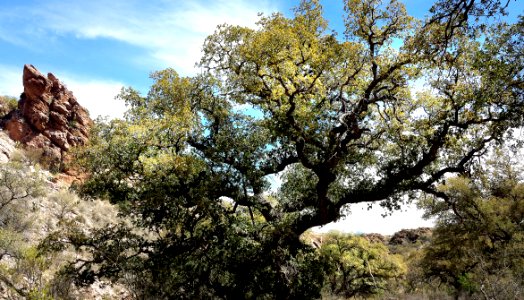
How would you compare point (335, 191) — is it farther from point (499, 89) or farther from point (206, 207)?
point (499, 89)

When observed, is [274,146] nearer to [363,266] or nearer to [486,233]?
[486,233]

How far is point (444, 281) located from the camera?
33062mm

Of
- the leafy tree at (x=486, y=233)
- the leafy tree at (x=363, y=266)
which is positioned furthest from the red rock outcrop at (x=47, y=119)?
the leafy tree at (x=486, y=233)

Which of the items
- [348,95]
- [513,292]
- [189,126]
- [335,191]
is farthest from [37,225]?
[513,292]

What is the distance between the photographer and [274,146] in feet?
43.8

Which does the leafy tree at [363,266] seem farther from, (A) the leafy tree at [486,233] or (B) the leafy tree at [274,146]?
(B) the leafy tree at [274,146]

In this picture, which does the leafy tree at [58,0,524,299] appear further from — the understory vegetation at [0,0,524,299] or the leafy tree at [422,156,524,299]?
the leafy tree at [422,156,524,299]

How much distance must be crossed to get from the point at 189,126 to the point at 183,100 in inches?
81.3

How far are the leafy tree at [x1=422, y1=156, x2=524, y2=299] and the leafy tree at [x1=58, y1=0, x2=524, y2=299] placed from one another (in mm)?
9192

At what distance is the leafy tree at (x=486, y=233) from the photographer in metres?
22.2

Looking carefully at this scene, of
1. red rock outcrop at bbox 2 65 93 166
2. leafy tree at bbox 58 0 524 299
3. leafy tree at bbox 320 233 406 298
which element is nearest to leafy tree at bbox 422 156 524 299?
leafy tree at bbox 320 233 406 298

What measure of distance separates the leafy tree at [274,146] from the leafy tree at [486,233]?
30.2ft

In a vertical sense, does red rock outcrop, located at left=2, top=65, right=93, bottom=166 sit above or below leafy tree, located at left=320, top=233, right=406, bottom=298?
above

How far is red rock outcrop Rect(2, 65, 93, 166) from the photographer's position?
38000 millimetres
